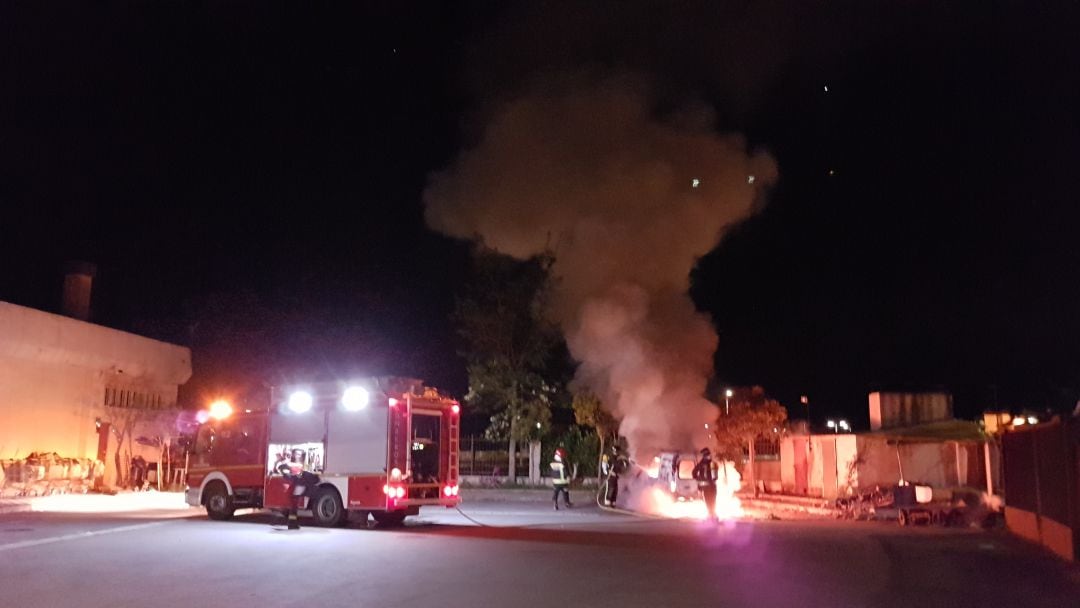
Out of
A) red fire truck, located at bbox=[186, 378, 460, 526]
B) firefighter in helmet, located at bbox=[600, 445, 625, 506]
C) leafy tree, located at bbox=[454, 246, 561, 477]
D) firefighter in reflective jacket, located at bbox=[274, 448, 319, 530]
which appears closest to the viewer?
red fire truck, located at bbox=[186, 378, 460, 526]

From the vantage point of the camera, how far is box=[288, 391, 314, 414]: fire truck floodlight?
1706 cm

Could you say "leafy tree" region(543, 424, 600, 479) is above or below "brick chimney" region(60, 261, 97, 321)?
below

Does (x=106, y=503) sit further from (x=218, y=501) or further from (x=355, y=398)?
(x=355, y=398)

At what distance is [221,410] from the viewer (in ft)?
59.7

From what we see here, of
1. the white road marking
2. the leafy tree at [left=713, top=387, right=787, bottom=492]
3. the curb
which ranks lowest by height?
the white road marking

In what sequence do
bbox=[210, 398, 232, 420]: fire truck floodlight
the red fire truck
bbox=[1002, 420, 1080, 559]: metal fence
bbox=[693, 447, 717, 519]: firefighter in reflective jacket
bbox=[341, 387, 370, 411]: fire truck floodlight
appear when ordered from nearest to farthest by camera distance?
bbox=[1002, 420, 1080, 559]: metal fence → the red fire truck → bbox=[341, 387, 370, 411]: fire truck floodlight → bbox=[693, 447, 717, 519]: firefighter in reflective jacket → bbox=[210, 398, 232, 420]: fire truck floodlight

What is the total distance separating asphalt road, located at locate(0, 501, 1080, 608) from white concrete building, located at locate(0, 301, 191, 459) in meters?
8.34

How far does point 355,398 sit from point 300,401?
147cm

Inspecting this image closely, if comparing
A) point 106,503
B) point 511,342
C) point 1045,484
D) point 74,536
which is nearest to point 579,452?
point 511,342

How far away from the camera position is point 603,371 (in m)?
26.5

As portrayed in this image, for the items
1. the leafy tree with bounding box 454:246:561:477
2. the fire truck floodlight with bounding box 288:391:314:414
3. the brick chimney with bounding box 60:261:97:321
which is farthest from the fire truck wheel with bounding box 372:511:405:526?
the brick chimney with bounding box 60:261:97:321

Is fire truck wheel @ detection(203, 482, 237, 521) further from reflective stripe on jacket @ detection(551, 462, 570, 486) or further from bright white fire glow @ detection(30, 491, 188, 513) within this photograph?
reflective stripe on jacket @ detection(551, 462, 570, 486)

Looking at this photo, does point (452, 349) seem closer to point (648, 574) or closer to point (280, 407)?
point (280, 407)

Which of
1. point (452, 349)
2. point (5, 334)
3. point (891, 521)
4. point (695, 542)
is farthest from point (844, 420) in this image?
point (5, 334)
